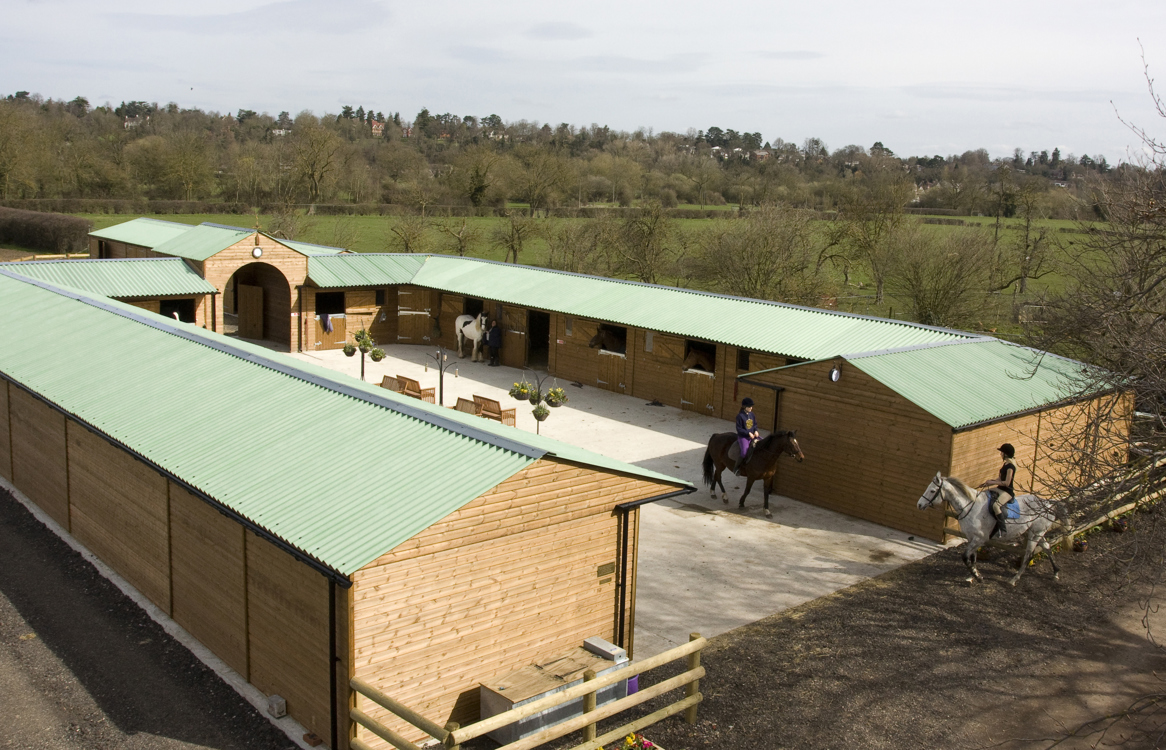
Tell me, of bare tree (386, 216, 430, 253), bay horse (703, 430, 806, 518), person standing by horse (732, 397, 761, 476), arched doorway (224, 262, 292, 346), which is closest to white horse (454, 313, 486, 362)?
arched doorway (224, 262, 292, 346)

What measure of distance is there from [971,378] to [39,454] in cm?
1851

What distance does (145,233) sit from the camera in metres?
40.5

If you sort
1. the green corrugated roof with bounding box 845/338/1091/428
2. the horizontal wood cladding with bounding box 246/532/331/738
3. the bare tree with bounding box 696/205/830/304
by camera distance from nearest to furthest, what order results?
the horizontal wood cladding with bounding box 246/532/331/738 < the green corrugated roof with bounding box 845/338/1091/428 < the bare tree with bounding box 696/205/830/304

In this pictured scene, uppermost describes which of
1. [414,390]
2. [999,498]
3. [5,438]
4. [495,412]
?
[999,498]

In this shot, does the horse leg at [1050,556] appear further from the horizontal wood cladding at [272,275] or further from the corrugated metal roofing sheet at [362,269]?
the horizontal wood cladding at [272,275]

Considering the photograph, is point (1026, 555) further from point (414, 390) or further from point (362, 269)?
point (362, 269)

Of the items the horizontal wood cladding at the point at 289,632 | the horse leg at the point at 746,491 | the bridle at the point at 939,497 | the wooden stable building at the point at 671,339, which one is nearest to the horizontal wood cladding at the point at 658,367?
the wooden stable building at the point at 671,339

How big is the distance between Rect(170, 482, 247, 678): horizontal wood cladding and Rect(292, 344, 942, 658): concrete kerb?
5.37 meters

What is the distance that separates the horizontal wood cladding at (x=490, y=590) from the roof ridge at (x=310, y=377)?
859 mm

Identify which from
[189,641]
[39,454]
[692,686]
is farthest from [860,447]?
[39,454]

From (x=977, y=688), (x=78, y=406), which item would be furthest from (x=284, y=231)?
(x=977, y=688)

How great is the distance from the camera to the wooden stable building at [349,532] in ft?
34.2

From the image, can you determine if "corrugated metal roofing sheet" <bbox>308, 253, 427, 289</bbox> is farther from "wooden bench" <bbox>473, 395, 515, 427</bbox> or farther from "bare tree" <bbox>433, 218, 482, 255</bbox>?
"bare tree" <bbox>433, 218, 482, 255</bbox>

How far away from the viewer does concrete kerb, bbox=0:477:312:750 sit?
1122 cm
